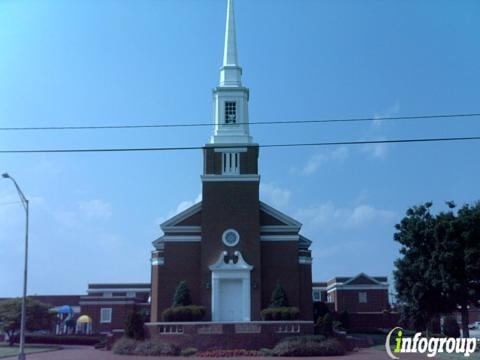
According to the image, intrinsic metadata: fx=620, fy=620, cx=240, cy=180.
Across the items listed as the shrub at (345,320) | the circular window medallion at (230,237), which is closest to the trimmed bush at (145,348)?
the circular window medallion at (230,237)

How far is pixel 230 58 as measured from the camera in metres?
45.6

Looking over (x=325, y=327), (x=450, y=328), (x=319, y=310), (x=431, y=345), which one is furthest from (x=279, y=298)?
(x=450, y=328)

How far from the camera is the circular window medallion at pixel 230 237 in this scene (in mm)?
41812

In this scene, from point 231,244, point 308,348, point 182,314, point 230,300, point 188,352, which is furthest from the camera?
point 231,244

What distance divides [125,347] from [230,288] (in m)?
8.54

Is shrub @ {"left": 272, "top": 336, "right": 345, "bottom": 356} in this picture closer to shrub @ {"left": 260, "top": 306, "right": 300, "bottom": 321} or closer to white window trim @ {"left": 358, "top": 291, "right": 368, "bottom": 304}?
shrub @ {"left": 260, "top": 306, "right": 300, "bottom": 321}

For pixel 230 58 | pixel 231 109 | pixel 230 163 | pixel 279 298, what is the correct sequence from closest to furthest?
pixel 279 298 → pixel 230 163 → pixel 231 109 → pixel 230 58

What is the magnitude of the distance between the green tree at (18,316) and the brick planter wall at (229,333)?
755 inches

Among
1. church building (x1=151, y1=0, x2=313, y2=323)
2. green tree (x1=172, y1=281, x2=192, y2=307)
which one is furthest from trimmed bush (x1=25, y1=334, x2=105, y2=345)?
green tree (x1=172, y1=281, x2=192, y2=307)

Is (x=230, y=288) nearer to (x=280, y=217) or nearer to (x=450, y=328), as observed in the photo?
(x=280, y=217)

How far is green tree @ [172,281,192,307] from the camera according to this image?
40656 mm

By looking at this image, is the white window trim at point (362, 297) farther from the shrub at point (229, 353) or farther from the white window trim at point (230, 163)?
the shrub at point (229, 353)

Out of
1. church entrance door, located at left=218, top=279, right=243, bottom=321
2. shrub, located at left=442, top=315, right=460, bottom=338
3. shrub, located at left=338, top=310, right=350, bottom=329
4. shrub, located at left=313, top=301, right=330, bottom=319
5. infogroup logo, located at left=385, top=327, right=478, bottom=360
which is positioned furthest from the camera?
shrub, located at left=338, top=310, right=350, bottom=329

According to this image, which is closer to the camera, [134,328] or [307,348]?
[307,348]
